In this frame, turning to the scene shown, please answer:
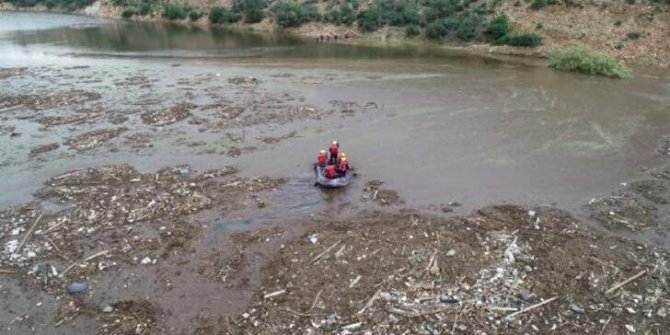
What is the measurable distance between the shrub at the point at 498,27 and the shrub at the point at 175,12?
4040 centimetres

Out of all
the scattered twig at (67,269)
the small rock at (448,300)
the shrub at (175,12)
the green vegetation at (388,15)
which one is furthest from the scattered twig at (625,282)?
the shrub at (175,12)

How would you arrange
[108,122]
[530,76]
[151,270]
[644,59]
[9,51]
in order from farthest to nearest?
[9,51] < [644,59] < [530,76] < [108,122] < [151,270]

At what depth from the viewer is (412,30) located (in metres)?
47.4

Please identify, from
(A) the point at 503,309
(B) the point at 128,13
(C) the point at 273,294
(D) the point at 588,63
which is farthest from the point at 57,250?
(B) the point at 128,13

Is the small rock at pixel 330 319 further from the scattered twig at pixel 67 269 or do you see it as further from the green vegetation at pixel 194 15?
the green vegetation at pixel 194 15

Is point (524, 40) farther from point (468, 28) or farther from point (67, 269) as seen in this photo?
point (67, 269)

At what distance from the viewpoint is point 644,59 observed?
120 ft

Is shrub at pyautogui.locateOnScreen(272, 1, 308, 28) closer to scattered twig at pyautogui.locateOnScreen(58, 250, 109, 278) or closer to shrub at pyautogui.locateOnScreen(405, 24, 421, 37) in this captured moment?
shrub at pyautogui.locateOnScreen(405, 24, 421, 37)

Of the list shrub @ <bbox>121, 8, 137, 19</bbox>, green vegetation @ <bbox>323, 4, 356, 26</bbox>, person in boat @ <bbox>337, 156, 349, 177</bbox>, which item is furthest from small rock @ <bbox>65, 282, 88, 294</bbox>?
shrub @ <bbox>121, 8, 137, 19</bbox>

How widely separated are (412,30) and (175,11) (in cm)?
3418

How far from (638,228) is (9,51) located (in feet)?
158

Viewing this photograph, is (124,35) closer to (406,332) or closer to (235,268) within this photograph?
(235,268)

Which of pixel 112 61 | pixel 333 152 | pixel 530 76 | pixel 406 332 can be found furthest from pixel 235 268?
pixel 112 61

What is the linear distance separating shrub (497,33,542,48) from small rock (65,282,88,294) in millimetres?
37332
